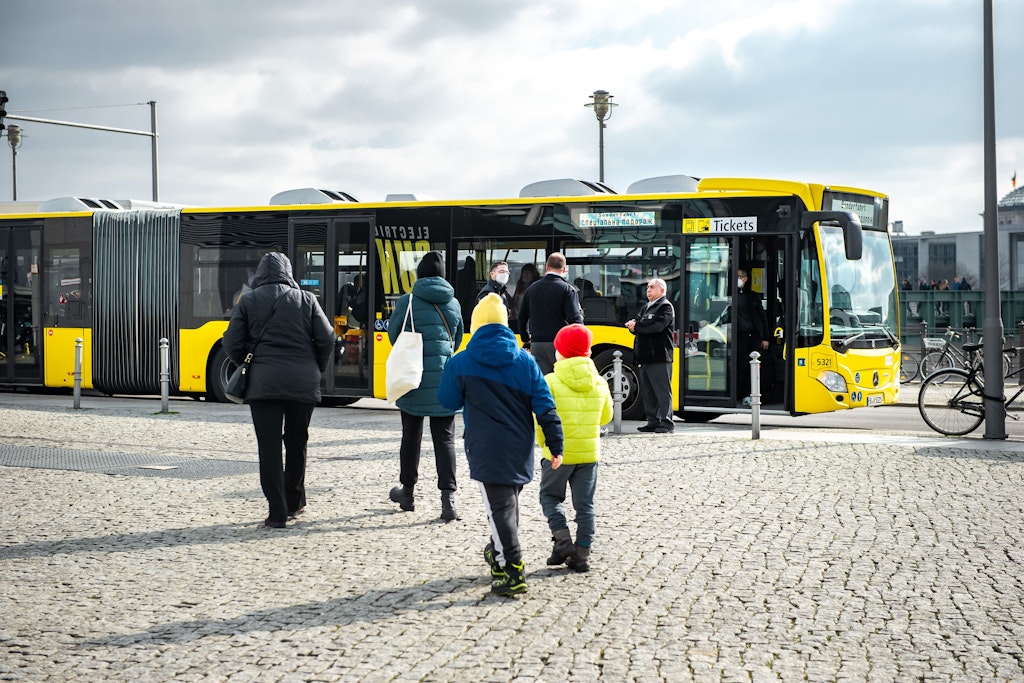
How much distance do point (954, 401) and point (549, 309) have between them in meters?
5.02

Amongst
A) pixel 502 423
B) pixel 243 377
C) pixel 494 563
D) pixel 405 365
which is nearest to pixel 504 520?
pixel 494 563

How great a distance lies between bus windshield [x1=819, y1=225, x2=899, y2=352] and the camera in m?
14.3

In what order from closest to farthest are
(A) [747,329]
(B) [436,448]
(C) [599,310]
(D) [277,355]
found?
(D) [277,355]
(B) [436,448]
(A) [747,329]
(C) [599,310]

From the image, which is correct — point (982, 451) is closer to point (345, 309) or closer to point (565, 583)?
point (565, 583)

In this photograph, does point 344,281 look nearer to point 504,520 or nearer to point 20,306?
point 20,306

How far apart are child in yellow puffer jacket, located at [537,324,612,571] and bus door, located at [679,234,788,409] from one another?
803 centimetres

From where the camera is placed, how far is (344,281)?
16984 millimetres

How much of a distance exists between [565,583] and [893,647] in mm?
1794

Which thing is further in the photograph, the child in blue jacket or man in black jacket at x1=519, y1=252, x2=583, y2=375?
man in black jacket at x1=519, y1=252, x2=583, y2=375

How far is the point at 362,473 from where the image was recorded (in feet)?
34.0

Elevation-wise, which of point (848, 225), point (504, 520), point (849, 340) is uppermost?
point (848, 225)

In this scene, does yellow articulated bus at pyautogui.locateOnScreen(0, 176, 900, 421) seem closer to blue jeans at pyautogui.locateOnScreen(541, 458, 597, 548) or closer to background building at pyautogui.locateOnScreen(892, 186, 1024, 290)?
blue jeans at pyautogui.locateOnScreen(541, 458, 597, 548)

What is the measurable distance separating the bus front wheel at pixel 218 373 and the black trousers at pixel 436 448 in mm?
9791

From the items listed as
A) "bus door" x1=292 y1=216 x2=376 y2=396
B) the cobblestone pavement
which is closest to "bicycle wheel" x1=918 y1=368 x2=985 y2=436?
the cobblestone pavement
